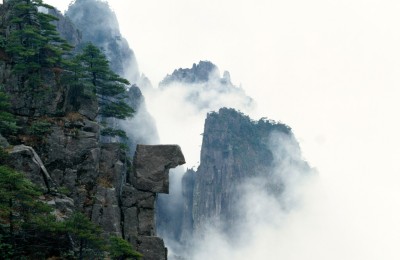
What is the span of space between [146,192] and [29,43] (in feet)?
50.9

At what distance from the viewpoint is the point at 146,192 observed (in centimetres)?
3578

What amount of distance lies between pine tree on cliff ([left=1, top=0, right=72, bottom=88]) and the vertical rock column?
10815mm

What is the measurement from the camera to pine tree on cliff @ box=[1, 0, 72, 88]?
1459 inches

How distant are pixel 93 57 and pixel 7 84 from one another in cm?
757

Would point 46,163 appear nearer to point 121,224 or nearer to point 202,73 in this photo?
point 121,224

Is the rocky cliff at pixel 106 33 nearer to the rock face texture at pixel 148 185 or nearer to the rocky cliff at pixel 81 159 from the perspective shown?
the rocky cliff at pixel 81 159

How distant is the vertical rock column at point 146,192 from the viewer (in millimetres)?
34031

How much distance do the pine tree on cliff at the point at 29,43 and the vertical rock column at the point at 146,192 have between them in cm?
1081

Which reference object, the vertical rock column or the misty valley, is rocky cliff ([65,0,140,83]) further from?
the vertical rock column

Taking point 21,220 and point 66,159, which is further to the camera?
point 66,159

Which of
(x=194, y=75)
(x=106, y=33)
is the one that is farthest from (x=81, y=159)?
(x=194, y=75)

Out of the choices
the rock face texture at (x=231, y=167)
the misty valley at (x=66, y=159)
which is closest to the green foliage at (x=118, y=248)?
the misty valley at (x=66, y=159)

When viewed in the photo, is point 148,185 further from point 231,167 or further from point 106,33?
point 106,33

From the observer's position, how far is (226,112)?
151000 mm
